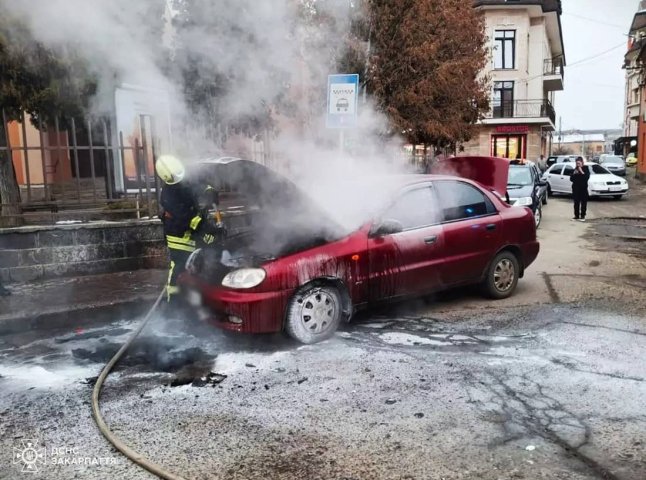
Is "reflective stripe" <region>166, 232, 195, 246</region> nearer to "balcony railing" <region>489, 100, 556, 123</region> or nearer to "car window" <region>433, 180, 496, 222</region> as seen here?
"car window" <region>433, 180, 496, 222</region>

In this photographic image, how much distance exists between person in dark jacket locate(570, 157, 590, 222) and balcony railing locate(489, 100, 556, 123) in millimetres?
22069

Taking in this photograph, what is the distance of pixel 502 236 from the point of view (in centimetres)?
596

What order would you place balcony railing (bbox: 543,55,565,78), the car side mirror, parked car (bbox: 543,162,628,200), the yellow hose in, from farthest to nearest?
balcony railing (bbox: 543,55,565,78), parked car (bbox: 543,162,628,200), the car side mirror, the yellow hose

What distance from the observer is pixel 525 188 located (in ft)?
40.4

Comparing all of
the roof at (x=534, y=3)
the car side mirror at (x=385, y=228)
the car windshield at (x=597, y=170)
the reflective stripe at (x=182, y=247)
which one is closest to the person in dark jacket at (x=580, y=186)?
the car windshield at (x=597, y=170)

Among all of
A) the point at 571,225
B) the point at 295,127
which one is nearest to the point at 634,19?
the point at 571,225

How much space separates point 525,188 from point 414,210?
7839mm

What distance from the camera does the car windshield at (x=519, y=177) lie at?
1269 centimetres

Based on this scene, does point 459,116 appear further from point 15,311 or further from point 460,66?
point 15,311

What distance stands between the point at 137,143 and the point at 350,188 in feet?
10.7

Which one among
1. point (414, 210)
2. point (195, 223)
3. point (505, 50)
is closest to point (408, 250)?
point (414, 210)

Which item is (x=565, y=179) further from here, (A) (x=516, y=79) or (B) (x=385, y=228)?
(B) (x=385, y=228)

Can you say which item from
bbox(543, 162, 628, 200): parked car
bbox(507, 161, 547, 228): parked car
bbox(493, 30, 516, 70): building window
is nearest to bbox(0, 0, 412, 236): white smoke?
bbox(507, 161, 547, 228): parked car

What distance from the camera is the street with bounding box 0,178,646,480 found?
113 inches
